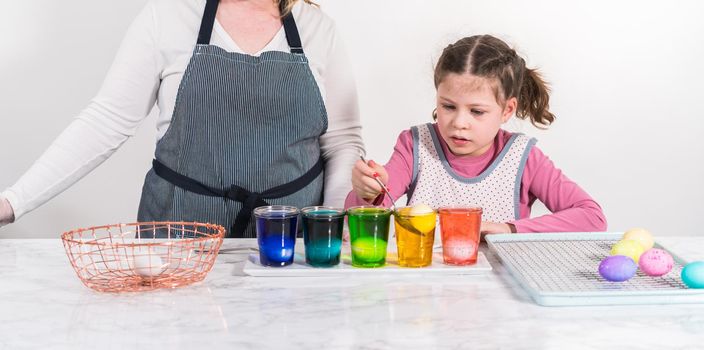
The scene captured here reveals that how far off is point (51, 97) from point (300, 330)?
6.46 ft

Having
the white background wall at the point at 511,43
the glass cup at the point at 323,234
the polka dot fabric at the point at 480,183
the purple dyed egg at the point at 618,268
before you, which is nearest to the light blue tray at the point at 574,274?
the purple dyed egg at the point at 618,268

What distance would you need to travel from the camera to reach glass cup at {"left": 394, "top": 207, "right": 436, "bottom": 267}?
4.47ft

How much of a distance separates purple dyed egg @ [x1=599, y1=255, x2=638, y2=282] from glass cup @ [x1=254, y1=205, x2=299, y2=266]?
1.55 feet

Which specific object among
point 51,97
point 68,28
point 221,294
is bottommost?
point 221,294

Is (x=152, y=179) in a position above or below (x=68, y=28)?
below

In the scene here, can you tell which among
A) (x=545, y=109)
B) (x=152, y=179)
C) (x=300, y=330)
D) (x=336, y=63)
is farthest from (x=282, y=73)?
(x=300, y=330)

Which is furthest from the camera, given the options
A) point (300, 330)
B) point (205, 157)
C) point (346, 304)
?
point (205, 157)

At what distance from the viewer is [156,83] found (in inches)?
79.3

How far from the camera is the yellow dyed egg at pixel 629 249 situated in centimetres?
138

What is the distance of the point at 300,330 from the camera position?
1.12 meters

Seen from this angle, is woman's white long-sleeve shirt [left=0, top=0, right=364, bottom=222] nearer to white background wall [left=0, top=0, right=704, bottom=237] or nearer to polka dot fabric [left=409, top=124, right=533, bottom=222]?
polka dot fabric [left=409, top=124, right=533, bottom=222]

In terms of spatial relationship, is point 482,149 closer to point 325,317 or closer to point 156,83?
point 156,83

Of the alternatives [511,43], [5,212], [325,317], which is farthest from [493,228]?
[511,43]

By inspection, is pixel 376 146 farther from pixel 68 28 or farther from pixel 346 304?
pixel 346 304
